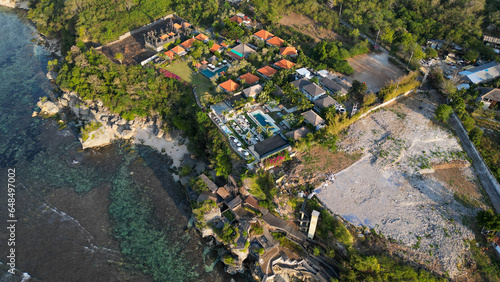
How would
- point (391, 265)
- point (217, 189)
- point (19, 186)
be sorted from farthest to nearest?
point (19, 186), point (217, 189), point (391, 265)

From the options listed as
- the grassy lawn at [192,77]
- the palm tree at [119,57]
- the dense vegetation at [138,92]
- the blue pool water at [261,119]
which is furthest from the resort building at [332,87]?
the palm tree at [119,57]

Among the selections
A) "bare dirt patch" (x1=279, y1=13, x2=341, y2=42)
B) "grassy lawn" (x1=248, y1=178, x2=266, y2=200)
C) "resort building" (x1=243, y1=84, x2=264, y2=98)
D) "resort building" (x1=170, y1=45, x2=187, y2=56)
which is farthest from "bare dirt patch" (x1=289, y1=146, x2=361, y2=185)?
"resort building" (x1=170, y1=45, x2=187, y2=56)

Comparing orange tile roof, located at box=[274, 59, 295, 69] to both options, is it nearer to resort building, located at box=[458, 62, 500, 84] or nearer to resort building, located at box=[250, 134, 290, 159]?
resort building, located at box=[250, 134, 290, 159]

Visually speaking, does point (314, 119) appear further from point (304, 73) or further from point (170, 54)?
point (170, 54)

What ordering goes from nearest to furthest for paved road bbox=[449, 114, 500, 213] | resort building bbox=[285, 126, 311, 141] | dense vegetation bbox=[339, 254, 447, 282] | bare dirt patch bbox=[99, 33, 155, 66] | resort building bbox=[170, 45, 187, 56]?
dense vegetation bbox=[339, 254, 447, 282] → paved road bbox=[449, 114, 500, 213] → resort building bbox=[285, 126, 311, 141] → resort building bbox=[170, 45, 187, 56] → bare dirt patch bbox=[99, 33, 155, 66]

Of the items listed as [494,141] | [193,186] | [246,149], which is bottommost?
[193,186]

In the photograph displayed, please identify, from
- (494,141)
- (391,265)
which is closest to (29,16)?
(391,265)

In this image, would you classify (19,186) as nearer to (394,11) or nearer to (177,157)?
(177,157)
